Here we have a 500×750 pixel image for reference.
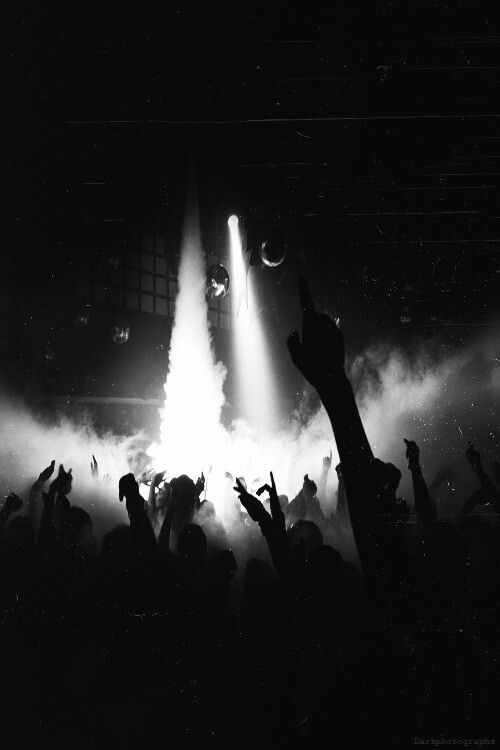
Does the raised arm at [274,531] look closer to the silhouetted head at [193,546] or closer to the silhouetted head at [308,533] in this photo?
the silhouetted head at [193,546]

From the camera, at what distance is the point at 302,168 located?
945 centimetres

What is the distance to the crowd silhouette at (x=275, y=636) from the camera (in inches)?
106

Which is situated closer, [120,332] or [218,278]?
[218,278]

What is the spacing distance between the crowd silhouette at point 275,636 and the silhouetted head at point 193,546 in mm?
68

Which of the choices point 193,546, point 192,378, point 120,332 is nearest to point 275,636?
point 193,546

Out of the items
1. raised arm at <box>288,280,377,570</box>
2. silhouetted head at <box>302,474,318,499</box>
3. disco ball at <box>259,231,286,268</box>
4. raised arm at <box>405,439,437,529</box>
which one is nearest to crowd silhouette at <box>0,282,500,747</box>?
raised arm at <box>288,280,377,570</box>

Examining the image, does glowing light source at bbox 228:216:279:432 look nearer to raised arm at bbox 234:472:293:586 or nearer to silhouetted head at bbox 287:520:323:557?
silhouetted head at bbox 287:520:323:557

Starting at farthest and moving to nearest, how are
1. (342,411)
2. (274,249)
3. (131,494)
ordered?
1. (274,249)
2. (131,494)
3. (342,411)

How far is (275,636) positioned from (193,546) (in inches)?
42.8

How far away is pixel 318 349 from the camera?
9.28 feet

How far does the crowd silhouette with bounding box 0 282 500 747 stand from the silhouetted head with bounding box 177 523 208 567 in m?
0.07

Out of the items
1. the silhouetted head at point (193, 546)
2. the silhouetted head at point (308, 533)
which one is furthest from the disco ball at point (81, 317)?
the silhouetted head at point (193, 546)

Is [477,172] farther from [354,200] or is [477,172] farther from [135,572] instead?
[135,572]

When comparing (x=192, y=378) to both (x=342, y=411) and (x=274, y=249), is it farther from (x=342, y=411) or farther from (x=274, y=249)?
(x=342, y=411)
